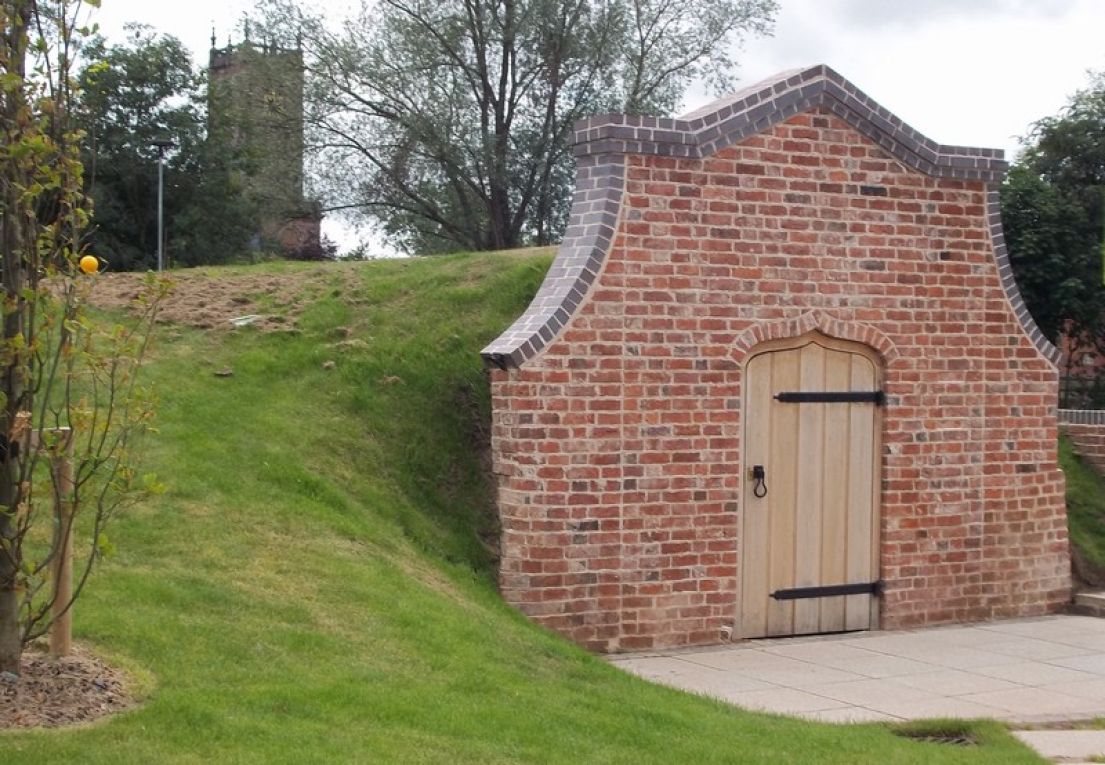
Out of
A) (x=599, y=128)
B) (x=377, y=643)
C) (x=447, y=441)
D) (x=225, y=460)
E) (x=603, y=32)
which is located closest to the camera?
(x=377, y=643)

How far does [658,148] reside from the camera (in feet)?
36.3

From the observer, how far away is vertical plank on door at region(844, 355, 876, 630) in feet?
39.3

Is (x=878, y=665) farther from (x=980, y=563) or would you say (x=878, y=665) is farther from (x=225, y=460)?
(x=225, y=460)

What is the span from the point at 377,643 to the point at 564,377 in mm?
3156

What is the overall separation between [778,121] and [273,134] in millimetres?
20293

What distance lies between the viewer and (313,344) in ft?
41.2

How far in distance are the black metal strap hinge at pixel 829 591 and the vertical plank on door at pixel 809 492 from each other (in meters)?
0.04

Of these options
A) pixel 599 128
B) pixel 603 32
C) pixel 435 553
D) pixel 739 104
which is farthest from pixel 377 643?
pixel 603 32

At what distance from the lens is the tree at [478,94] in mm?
29344

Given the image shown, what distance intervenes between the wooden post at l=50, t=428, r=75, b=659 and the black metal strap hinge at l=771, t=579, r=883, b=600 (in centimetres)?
622

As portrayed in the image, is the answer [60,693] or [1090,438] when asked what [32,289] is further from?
[1090,438]

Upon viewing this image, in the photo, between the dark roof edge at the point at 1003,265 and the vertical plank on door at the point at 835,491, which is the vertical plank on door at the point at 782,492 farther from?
the dark roof edge at the point at 1003,265

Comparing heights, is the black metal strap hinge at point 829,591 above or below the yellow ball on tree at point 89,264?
below

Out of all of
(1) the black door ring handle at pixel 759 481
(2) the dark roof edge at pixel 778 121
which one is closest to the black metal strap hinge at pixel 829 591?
(1) the black door ring handle at pixel 759 481
